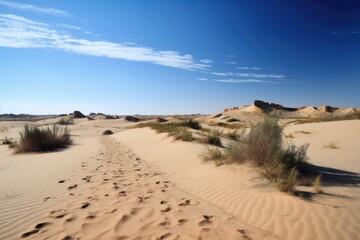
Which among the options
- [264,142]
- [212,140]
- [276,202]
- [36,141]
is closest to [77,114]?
[36,141]

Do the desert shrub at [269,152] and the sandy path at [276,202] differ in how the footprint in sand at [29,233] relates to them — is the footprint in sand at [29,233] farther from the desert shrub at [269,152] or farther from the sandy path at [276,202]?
the desert shrub at [269,152]

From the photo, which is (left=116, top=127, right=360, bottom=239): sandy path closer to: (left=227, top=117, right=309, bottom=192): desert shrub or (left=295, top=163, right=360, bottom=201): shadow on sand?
(left=295, top=163, right=360, bottom=201): shadow on sand

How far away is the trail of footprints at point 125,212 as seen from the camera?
12.1 feet

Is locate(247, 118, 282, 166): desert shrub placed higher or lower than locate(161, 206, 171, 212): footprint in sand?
higher

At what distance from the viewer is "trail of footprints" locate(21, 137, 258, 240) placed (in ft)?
12.1

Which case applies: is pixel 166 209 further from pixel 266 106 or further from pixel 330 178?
pixel 266 106

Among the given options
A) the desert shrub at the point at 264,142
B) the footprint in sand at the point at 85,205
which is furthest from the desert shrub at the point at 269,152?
the footprint in sand at the point at 85,205

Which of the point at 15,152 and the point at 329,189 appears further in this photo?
the point at 15,152

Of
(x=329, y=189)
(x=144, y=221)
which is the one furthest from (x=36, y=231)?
(x=329, y=189)

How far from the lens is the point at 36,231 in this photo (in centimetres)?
377

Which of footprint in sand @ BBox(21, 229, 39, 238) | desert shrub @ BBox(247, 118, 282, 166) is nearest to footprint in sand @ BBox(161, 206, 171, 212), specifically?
footprint in sand @ BBox(21, 229, 39, 238)

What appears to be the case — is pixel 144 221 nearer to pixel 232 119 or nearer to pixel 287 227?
pixel 287 227

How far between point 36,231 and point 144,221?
57.5 inches

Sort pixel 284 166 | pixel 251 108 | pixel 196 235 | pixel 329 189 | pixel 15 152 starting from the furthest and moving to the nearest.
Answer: pixel 251 108 < pixel 15 152 < pixel 284 166 < pixel 329 189 < pixel 196 235
